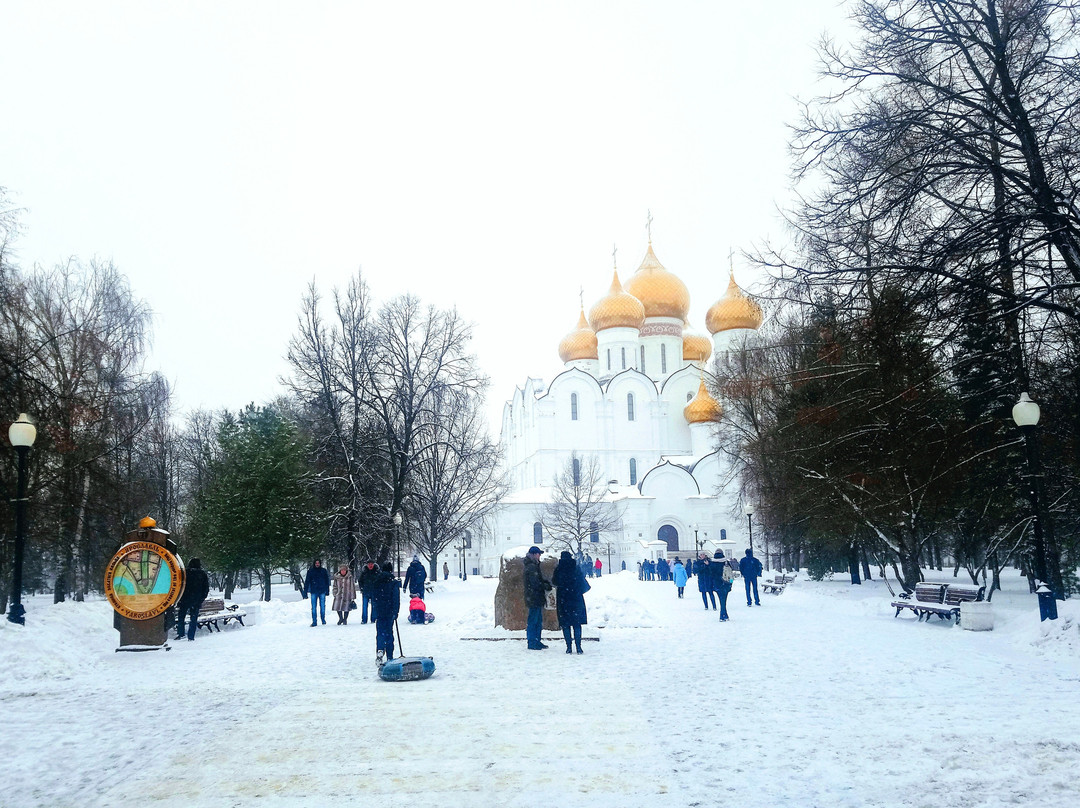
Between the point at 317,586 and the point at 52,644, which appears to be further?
the point at 317,586

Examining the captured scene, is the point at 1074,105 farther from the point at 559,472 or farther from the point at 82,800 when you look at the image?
the point at 559,472

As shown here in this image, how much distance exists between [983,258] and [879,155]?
191cm

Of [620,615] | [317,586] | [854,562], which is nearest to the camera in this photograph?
[620,615]

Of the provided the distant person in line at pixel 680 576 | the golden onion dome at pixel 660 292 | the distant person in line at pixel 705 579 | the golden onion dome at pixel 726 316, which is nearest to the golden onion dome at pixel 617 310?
the golden onion dome at pixel 660 292

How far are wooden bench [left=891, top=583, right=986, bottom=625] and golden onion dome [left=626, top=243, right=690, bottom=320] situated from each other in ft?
159

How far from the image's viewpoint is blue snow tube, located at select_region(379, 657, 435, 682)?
32.6 ft

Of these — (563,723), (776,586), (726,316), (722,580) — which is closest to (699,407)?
(726,316)

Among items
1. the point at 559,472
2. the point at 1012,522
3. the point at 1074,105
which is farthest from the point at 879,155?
the point at 559,472

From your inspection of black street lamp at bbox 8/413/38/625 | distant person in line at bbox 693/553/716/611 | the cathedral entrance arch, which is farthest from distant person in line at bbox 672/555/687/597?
the cathedral entrance arch

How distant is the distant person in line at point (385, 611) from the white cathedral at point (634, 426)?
43.0 meters

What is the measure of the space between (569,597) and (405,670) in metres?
3.45

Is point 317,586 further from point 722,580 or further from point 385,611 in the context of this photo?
point 722,580

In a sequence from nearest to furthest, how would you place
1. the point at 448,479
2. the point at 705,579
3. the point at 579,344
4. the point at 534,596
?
the point at 534,596 < the point at 705,579 < the point at 448,479 < the point at 579,344

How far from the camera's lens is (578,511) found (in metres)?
52.4
